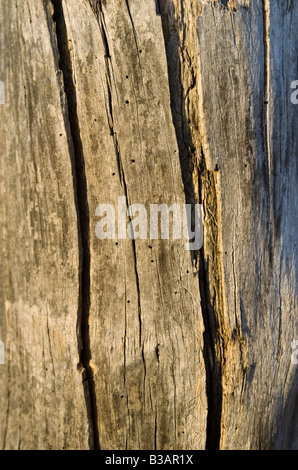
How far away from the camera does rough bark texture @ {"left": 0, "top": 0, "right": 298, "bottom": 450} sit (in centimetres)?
154

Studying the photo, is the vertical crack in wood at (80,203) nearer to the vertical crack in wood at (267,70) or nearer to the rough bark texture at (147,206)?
the rough bark texture at (147,206)

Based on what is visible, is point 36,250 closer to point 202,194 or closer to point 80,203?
point 80,203

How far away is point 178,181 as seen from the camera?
158cm

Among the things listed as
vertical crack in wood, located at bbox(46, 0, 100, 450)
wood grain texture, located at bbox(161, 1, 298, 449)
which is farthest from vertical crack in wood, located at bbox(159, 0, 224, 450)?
vertical crack in wood, located at bbox(46, 0, 100, 450)

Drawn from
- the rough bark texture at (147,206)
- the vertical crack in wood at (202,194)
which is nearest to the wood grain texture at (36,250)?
the rough bark texture at (147,206)

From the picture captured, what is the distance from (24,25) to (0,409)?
168 centimetres

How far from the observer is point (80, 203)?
5.24ft

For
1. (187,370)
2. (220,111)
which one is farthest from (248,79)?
(187,370)

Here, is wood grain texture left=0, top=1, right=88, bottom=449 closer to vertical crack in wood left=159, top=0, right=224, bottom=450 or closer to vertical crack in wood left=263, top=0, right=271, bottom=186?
vertical crack in wood left=159, top=0, right=224, bottom=450

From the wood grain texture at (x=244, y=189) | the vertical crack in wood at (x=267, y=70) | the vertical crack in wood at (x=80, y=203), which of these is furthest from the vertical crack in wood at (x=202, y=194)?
the vertical crack in wood at (x=80, y=203)

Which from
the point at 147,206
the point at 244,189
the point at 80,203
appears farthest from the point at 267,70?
the point at 80,203

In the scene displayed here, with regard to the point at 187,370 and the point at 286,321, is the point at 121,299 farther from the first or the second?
the point at 286,321

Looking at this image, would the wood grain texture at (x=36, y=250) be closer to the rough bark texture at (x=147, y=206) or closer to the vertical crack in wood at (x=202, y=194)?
the rough bark texture at (x=147, y=206)

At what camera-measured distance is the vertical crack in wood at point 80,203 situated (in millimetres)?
1541
